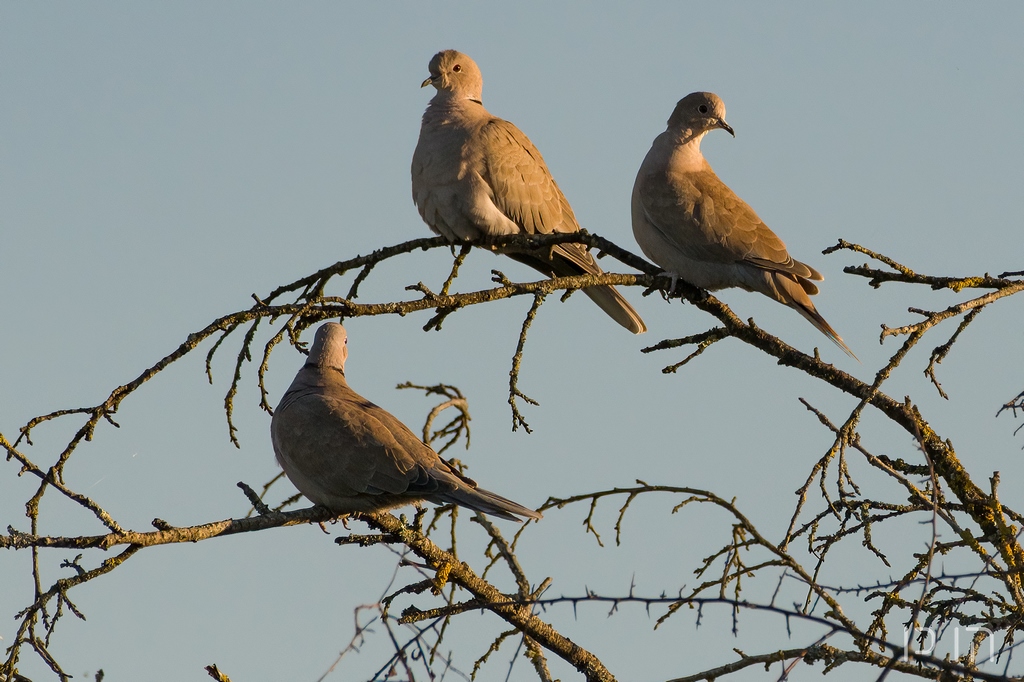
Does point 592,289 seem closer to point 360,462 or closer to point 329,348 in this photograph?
point 329,348

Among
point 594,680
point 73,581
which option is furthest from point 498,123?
point 73,581

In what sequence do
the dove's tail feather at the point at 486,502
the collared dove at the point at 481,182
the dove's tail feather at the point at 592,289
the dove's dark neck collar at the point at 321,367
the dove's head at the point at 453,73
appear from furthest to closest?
1. the dove's head at the point at 453,73
2. the dove's tail feather at the point at 592,289
3. the collared dove at the point at 481,182
4. the dove's dark neck collar at the point at 321,367
5. the dove's tail feather at the point at 486,502

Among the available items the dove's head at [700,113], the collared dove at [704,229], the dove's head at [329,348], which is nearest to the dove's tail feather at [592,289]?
the collared dove at [704,229]

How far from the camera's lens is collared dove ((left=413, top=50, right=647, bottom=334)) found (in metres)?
6.14

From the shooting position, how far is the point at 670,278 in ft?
16.8

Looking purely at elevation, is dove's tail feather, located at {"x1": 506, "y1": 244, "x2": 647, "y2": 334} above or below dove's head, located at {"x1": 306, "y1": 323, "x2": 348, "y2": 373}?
above

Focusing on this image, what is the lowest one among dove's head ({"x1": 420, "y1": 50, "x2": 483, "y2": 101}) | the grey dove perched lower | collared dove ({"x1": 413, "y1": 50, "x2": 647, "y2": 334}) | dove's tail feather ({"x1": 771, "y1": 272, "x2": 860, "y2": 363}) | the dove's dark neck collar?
the grey dove perched lower

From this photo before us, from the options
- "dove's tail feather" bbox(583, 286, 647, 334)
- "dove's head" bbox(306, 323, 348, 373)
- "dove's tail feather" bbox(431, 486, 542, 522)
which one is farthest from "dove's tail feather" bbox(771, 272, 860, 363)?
"dove's head" bbox(306, 323, 348, 373)

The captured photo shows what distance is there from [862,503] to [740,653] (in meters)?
0.70

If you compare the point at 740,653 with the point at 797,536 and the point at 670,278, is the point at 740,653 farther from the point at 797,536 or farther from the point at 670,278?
the point at 670,278

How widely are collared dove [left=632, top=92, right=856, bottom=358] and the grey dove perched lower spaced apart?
147cm

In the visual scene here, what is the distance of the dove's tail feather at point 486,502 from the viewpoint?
4.54 metres

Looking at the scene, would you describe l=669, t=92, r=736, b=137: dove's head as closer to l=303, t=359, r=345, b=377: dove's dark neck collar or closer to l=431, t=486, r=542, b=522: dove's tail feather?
l=303, t=359, r=345, b=377: dove's dark neck collar

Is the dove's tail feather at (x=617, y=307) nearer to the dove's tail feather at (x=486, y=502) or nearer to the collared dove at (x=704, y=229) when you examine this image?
the collared dove at (x=704, y=229)
